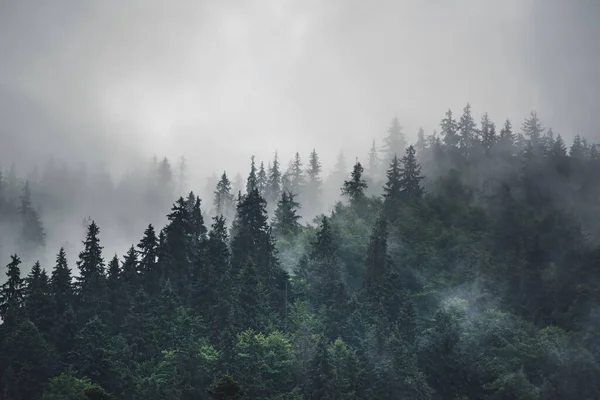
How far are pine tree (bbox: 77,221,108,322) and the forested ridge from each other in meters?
0.30

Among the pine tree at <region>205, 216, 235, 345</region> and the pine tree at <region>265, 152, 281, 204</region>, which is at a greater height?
the pine tree at <region>265, 152, 281, 204</region>

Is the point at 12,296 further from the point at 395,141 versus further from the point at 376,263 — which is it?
the point at 395,141

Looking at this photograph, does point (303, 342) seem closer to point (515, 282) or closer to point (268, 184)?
point (515, 282)

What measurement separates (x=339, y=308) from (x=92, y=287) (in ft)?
120

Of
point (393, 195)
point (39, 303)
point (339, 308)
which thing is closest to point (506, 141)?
point (393, 195)

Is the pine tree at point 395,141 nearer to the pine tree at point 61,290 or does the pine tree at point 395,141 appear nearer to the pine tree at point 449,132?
the pine tree at point 449,132

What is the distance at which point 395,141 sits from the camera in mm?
194875

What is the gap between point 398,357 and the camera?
8819 cm

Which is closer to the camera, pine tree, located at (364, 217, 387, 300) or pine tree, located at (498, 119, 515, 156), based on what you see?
pine tree, located at (364, 217, 387, 300)

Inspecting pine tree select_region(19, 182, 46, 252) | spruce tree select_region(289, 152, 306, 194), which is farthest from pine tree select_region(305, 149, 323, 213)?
pine tree select_region(19, 182, 46, 252)

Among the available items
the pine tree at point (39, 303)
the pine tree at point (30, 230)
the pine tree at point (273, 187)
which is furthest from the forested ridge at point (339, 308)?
the pine tree at point (30, 230)

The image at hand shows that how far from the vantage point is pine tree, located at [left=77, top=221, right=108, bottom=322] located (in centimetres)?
9694

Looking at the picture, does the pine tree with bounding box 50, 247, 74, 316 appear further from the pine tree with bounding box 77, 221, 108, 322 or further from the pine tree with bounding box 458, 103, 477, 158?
the pine tree with bounding box 458, 103, 477, 158

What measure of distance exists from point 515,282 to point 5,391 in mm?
76623
